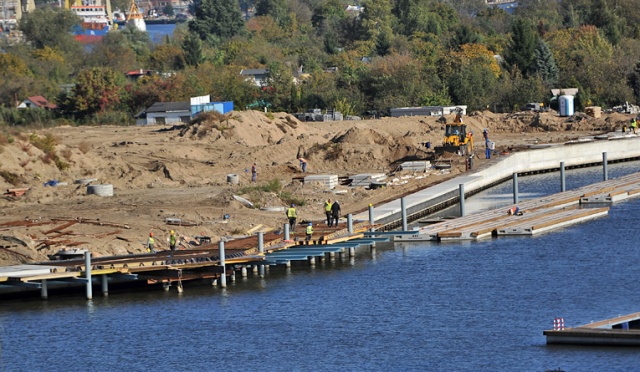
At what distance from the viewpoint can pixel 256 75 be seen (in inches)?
4690

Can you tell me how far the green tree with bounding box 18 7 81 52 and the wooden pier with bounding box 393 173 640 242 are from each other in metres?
97.5

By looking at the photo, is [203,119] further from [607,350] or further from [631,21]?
[631,21]

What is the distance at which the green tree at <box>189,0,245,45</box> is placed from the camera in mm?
166125

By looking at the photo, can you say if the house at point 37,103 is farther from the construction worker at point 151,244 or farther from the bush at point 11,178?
the construction worker at point 151,244

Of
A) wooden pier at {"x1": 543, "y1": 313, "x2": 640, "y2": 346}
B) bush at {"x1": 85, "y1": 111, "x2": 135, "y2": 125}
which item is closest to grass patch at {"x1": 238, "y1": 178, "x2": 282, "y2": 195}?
wooden pier at {"x1": 543, "y1": 313, "x2": 640, "y2": 346}

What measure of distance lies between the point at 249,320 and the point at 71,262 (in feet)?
25.7

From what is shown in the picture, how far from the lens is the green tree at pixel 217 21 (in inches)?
6540

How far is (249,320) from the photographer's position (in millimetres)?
39125

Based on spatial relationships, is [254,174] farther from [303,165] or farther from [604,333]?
[604,333]

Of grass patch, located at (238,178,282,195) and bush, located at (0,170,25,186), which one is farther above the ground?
bush, located at (0,170,25,186)

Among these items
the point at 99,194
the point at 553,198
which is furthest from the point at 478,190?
the point at 99,194

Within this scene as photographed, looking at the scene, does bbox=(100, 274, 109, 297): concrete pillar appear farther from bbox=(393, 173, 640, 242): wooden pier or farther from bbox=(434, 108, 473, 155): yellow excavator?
bbox=(434, 108, 473, 155): yellow excavator

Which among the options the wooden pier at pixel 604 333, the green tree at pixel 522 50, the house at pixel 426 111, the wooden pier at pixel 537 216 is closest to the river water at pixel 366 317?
the wooden pier at pixel 604 333

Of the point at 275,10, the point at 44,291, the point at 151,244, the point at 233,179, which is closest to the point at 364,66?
the point at 233,179
